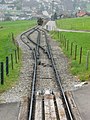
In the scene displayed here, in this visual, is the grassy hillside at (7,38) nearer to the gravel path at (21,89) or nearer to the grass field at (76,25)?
the gravel path at (21,89)

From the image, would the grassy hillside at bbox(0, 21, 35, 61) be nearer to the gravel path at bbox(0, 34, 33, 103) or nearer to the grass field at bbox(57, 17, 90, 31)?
the gravel path at bbox(0, 34, 33, 103)

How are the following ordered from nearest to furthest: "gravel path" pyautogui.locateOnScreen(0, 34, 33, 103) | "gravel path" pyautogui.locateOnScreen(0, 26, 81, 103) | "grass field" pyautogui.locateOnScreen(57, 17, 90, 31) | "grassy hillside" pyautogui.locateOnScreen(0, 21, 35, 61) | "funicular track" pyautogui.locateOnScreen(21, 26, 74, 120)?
"funicular track" pyautogui.locateOnScreen(21, 26, 74, 120), "gravel path" pyautogui.locateOnScreen(0, 34, 33, 103), "gravel path" pyautogui.locateOnScreen(0, 26, 81, 103), "grassy hillside" pyautogui.locateOnScreen(0, 21, 35, 61), "grass field" pyautogui.locateOnScreen(57, 17, 90, 31)

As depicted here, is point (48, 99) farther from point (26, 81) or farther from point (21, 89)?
point (26, 81)

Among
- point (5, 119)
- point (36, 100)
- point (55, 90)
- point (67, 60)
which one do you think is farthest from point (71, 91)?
point (67, 60)

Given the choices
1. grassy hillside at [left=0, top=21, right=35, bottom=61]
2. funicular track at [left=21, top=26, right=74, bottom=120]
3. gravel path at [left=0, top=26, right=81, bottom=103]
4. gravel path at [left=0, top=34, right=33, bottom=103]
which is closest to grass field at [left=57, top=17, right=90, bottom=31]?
grassy hillside at [left=0, top=21, right=35, bottom=61]

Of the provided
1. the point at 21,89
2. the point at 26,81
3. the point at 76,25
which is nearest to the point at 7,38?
the point at 26,81

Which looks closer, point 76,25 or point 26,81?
point 26,81

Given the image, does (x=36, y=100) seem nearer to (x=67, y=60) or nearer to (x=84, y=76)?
(x=84, y=76)

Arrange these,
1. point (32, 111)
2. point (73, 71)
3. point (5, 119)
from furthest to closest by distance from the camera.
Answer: point (73, 71), point (32, 111), point (5, 119)

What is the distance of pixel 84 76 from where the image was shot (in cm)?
2225

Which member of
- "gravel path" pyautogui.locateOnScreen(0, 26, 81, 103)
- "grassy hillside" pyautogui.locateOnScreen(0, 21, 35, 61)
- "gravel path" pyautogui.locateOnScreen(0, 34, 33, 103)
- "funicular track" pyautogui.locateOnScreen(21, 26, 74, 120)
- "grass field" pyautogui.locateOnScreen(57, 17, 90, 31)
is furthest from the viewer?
"grass field" pyautogui.locateOnScreen(57, 17, 90, 31)

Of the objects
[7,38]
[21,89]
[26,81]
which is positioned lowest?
[7,38]

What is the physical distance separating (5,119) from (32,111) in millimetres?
1383

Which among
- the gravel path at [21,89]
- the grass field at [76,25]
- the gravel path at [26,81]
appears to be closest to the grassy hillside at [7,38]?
the gravel path at [26,81]
